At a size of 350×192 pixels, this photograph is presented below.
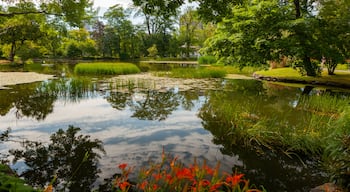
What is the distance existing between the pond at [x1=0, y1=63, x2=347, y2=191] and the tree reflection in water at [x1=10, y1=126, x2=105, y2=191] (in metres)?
0.12

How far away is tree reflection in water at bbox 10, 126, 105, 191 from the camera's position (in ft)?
9.85

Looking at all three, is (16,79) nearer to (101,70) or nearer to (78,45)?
(101,70)

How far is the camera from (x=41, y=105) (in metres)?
7.08

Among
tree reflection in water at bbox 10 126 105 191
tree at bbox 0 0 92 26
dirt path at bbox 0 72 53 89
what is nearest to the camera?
tree reflection in water at bbox 10 126 105 191

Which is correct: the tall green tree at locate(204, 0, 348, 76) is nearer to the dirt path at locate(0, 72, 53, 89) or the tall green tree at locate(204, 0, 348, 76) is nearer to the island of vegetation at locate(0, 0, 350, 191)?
the island of vegetation at locate(0, 0, 350, 191)

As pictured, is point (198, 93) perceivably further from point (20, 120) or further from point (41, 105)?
point (20, 120)

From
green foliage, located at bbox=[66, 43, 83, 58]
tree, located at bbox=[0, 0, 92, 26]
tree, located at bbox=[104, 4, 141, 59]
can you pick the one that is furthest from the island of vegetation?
tree, located at bbox=[104, 4, 141, 59]

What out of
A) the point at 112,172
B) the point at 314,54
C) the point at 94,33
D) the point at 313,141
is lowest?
the point at 112,172

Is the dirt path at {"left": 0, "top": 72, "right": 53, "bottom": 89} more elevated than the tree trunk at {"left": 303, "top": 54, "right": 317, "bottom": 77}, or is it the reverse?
the tree trunk at {"left": 303, "top": 54, "right": 317, "bottom": 77}

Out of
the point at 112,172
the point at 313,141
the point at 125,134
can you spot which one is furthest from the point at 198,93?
the point at 112,172

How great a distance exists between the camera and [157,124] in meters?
5.63

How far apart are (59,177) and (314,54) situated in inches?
484

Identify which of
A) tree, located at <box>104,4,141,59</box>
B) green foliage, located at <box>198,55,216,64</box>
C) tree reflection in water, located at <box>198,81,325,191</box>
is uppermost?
tree, located at <box>104,4,141,59</box>

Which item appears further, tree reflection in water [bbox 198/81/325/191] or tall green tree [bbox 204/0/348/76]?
tall green tree [bbox 204/0/348/76]
